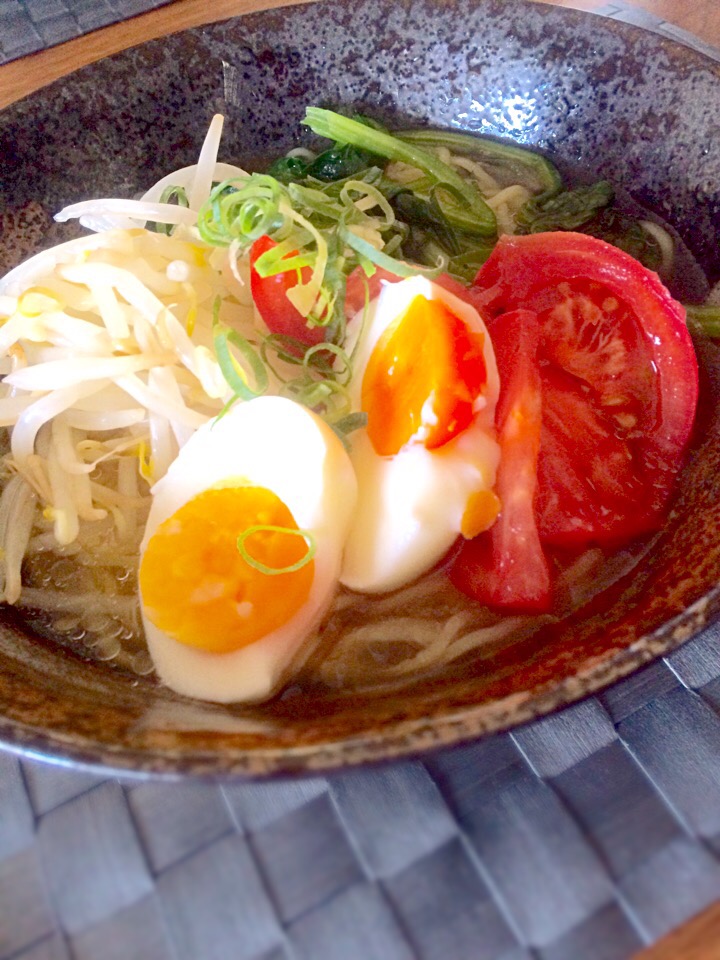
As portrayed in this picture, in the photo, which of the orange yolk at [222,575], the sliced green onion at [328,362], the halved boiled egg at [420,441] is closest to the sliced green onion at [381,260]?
the halved boiled egg at [420,441]

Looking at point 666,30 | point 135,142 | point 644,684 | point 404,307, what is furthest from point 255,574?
point 666,30

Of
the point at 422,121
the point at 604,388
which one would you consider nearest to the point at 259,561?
the point at 604,388

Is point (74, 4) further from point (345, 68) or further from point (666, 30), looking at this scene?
point (666, 30)

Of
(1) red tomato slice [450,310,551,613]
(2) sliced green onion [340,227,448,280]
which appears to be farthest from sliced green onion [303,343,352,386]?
(1) red tomato slice [450,310,551,613]

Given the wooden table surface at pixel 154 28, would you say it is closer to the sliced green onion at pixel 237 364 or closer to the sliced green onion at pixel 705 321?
the sliced green onion at pixel 705 321

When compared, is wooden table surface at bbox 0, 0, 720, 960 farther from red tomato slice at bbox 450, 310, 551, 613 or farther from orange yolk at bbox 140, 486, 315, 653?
orange yolk at bbox 140, 486, 315, 653

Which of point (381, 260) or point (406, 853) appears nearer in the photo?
point (406, 853)

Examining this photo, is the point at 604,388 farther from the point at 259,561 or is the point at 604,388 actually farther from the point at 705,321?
the point at 259,561

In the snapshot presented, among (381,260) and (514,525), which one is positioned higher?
(381,260)
